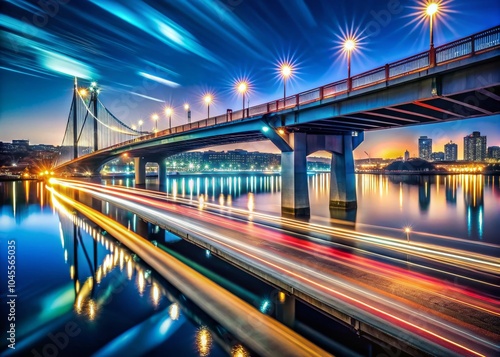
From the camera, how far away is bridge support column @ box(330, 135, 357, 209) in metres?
29.2

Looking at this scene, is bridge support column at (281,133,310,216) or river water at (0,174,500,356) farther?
bridge support column at (281,133,310,216)

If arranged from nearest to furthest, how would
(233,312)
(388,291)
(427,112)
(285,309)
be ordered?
(388,291) < (285,309) < (233,312) < (427,112)

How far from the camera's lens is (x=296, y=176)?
25.3m

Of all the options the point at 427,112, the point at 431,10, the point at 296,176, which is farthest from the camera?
the point at 296,176

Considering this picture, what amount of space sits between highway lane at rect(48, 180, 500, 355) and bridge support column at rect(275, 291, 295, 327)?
534 mm

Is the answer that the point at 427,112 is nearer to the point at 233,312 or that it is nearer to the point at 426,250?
the point at 426,250

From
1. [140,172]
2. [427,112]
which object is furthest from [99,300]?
[140,172]

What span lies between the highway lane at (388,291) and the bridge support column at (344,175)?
573 inches

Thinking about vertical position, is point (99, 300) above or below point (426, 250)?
below

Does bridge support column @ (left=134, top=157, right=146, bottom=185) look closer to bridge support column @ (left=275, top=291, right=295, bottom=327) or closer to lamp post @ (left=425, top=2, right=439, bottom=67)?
lamp post @ (left=425, top=2, right=439, bottom=67)

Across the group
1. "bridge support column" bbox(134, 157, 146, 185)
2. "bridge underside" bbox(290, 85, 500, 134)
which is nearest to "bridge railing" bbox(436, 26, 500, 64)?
"bridge underside" bbox(290, 85, 500, 134)

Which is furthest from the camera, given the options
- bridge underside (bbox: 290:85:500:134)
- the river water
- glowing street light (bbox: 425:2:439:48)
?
bridge underside (bbox: 290:85:500:134)

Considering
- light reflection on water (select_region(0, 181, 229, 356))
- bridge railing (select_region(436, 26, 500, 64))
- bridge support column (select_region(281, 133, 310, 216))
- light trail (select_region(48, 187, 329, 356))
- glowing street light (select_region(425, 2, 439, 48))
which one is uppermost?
glowing street light (select_region(425, 2, 439, 48))

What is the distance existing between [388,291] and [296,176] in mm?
16749
